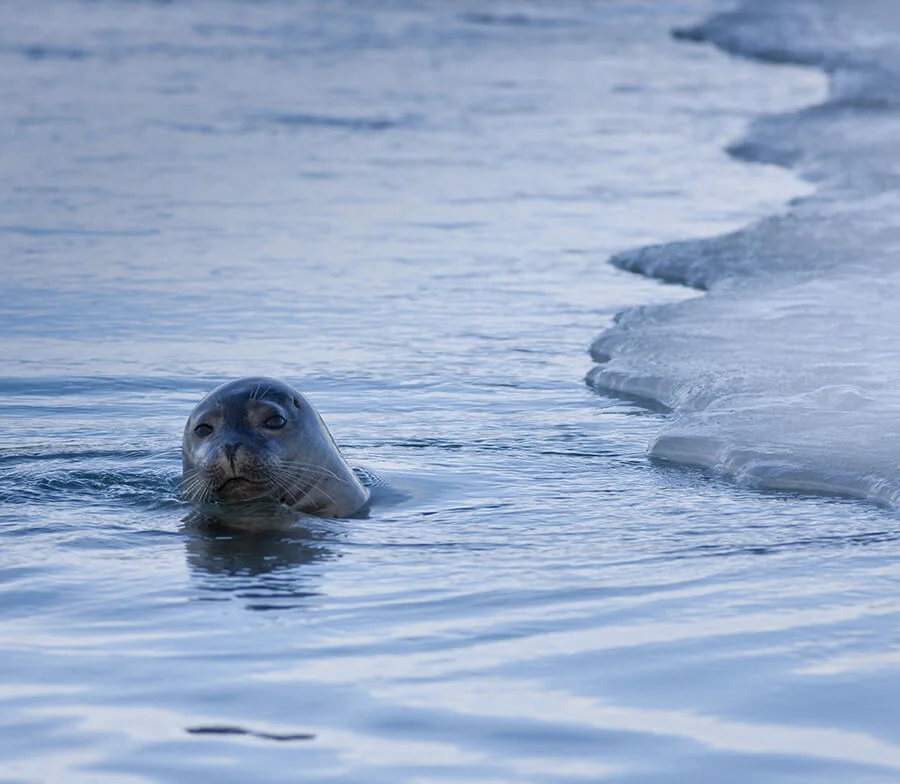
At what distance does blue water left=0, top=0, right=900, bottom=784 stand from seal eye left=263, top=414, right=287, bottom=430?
17.0 inches

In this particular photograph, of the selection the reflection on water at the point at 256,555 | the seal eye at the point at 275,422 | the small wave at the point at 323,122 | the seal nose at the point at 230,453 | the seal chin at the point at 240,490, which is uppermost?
the small wave at the point at 323,122

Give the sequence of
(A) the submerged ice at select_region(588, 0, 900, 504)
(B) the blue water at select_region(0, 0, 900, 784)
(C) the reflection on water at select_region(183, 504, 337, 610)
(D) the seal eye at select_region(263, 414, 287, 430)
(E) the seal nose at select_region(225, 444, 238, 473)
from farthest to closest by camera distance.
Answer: (A) the submerged ice at select_region(588, 0, 900, 504)
(D) the seal eye at select_region(263, 414, 287, 430)
(E) the seal nose at select_region(225, 444, 238, 473)
(C) the reflection on water at select_region(183, 504, 337, 610)
(B) the blue water at select_region(0, 0, 900, 784)

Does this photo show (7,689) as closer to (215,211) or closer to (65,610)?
(65,610)

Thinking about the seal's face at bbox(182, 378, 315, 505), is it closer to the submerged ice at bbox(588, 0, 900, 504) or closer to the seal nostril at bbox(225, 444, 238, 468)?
the seal nostril at bbox(225, 444, 238, 468)

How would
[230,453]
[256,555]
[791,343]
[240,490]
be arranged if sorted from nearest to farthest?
1. [256,555]
2. [230,453]
3. [240,490]
4. [791,343]

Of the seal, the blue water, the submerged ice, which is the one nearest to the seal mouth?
the seal

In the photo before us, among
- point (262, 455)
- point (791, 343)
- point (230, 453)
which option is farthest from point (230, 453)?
point (791, 343)

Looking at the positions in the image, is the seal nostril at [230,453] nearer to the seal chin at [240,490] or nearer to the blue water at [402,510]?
the seal chin at [240,490]

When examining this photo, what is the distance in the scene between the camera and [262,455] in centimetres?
682

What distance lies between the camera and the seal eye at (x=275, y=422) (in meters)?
6.91

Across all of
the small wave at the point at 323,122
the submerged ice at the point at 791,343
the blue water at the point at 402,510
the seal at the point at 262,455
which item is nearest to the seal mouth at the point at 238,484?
the seal at the point at 262,455

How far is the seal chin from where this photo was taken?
6.82m

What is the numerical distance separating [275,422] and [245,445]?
0.18 metres

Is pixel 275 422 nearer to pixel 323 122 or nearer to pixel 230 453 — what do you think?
pixel 230 453
